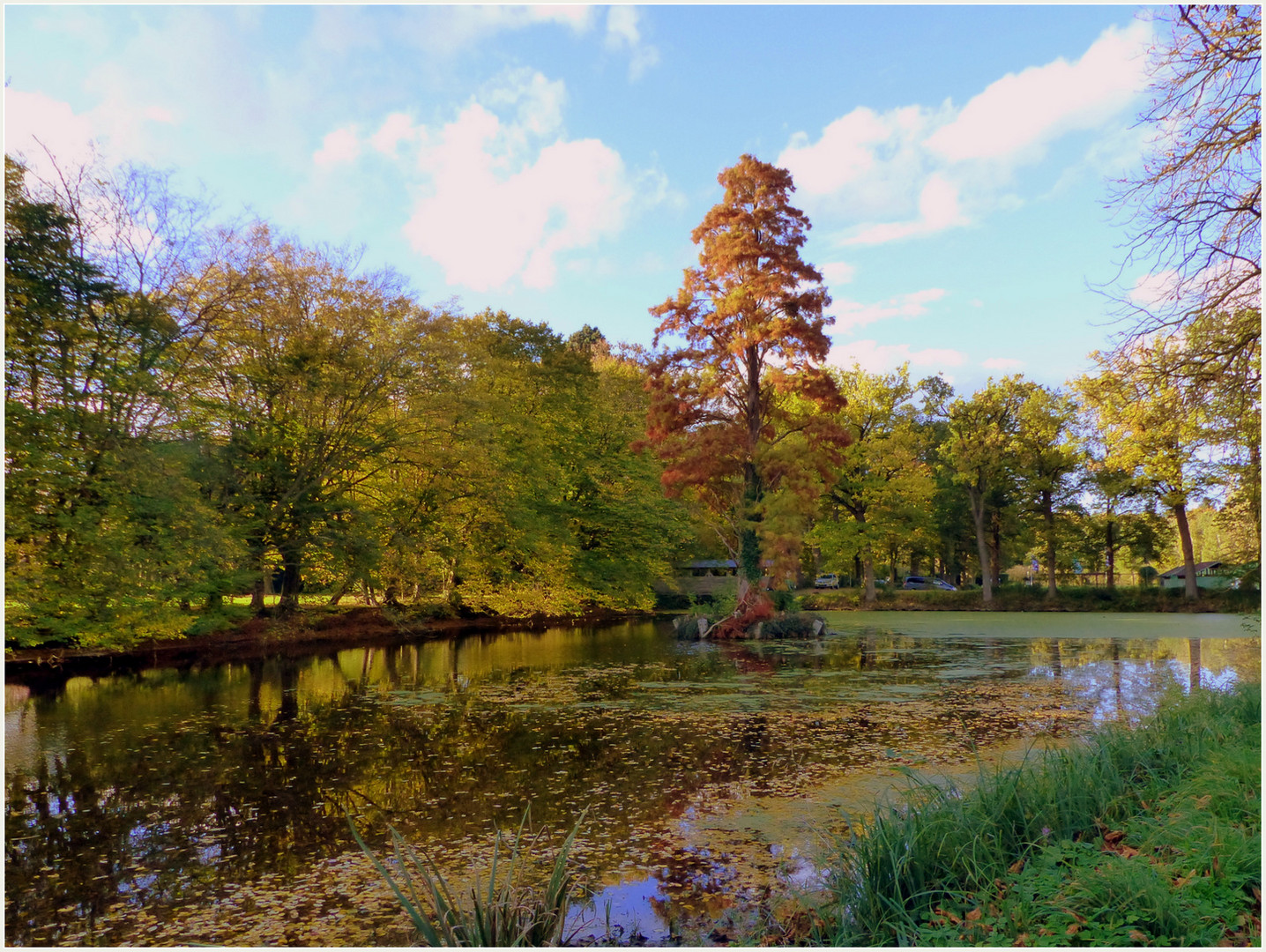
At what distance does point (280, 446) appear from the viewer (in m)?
21.9

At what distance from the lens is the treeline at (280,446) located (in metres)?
13.3

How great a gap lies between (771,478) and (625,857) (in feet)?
58.7

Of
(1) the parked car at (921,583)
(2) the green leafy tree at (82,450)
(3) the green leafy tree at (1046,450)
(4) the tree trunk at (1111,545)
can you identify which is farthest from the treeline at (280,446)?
(1) the parked car at (921,583)

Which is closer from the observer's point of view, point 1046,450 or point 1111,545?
point 1046,450

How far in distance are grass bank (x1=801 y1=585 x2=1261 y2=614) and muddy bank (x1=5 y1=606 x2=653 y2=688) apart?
1637 cm

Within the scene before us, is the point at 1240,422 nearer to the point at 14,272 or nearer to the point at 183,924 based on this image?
the point at 183,924

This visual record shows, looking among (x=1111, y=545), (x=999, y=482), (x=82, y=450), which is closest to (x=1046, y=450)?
(x=999, y=482)

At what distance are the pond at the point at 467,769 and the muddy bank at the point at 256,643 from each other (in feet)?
5.24

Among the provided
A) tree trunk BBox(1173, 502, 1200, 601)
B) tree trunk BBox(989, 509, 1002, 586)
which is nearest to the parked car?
tree trunk BBox(989, 509, 1002, 586)

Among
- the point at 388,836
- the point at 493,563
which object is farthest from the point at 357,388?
the point at 388,836

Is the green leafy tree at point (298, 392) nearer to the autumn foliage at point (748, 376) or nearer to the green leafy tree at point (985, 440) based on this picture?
the autumn foliage at point (748, 376)

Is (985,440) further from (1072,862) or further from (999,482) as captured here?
(1072,862)

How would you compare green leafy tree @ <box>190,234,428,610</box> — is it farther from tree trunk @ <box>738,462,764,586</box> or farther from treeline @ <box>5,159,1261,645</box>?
tree trunk @ <box>738,462,764,586</box>

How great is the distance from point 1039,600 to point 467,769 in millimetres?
33832
